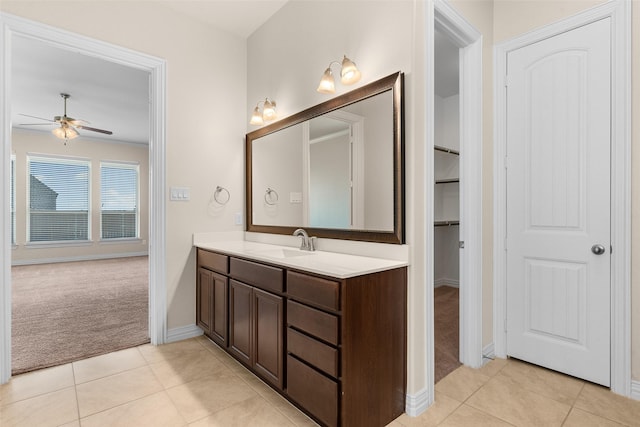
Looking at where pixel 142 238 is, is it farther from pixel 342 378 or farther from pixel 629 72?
pixel 629 72

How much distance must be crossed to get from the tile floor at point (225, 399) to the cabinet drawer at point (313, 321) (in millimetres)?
529

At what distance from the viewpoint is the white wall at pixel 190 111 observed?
8.75 ft

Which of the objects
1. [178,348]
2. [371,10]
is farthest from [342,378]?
[371,10]

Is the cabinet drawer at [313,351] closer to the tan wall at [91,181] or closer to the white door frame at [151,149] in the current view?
the white door frame at [151,149]

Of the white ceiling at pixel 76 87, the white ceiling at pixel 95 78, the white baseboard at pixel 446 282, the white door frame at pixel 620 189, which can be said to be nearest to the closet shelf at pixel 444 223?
the white baseboard at pixel 446 282

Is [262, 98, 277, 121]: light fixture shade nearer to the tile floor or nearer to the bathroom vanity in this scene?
the bathroom vanity

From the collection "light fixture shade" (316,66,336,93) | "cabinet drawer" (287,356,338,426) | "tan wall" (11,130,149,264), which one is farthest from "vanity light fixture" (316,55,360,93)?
"tan wall" (11,130,149,264)

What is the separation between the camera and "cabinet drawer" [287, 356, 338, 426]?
1.52 metres

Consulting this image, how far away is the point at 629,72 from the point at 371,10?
159cm

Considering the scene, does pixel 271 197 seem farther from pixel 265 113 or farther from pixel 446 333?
pixel 446 333

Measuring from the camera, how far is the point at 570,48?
7.05 feet

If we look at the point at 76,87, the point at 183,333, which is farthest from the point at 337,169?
the point at 76,87

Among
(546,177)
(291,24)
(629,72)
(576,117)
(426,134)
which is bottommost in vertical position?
(546,177)

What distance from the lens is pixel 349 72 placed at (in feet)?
6.70
